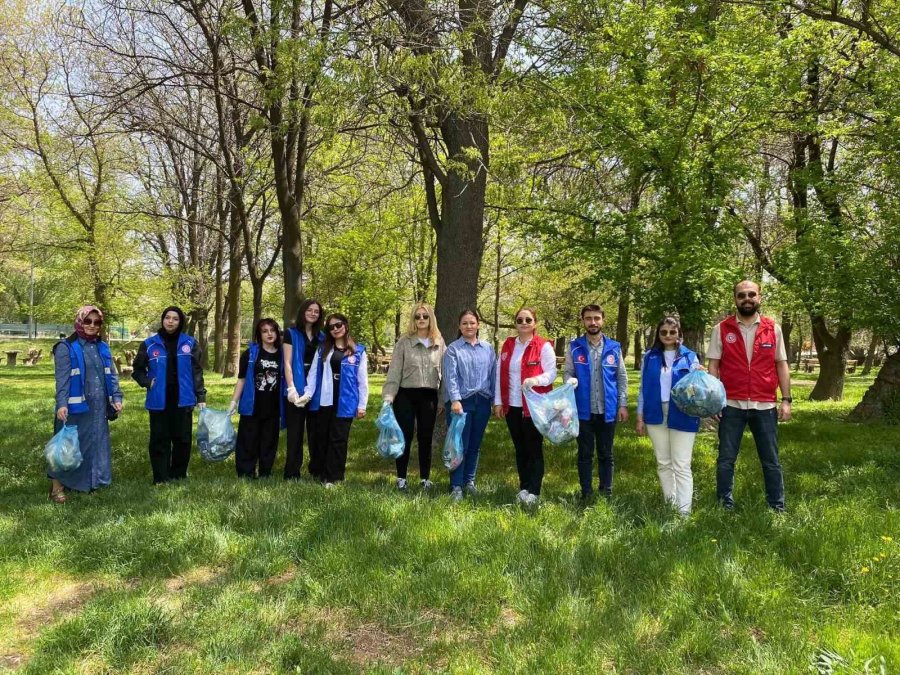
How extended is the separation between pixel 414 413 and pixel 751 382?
294cm

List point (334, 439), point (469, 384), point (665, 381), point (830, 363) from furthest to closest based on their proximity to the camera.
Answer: point (830, 363) → point (334, 439) → point (469, 384) → point (665, 381)

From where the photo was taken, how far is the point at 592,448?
17.3 feet

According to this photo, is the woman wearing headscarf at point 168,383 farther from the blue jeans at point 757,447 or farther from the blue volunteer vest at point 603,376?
the blue jeans at point 757,447

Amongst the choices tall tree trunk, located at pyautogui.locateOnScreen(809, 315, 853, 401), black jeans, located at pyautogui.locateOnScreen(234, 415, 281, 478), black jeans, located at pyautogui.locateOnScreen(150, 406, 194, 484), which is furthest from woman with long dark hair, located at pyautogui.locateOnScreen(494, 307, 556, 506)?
tall tree trunk, located at pyautogui.locateOnScreen(809, 315, 853, 401)

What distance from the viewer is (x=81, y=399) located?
5.46 m

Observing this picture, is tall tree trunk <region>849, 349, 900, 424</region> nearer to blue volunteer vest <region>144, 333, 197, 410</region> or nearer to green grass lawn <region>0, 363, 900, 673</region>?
green grass lawn <region>0, 363, 900, 673</region>

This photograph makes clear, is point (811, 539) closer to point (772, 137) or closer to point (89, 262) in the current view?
point (772, 137)

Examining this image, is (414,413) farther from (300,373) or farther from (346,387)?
(300,373)

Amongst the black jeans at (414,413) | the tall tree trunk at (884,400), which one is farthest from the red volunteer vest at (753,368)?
the tall tree trunk at (884,400)

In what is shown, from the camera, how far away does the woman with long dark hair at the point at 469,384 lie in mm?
5359

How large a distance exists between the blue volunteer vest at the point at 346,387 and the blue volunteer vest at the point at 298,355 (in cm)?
17

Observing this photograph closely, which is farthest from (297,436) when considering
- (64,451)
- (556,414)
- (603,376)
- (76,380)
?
(603,376)

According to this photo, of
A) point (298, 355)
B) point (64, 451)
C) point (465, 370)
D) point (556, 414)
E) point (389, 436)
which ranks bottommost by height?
point (64, 451)

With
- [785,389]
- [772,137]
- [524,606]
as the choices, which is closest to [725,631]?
[524,606]
